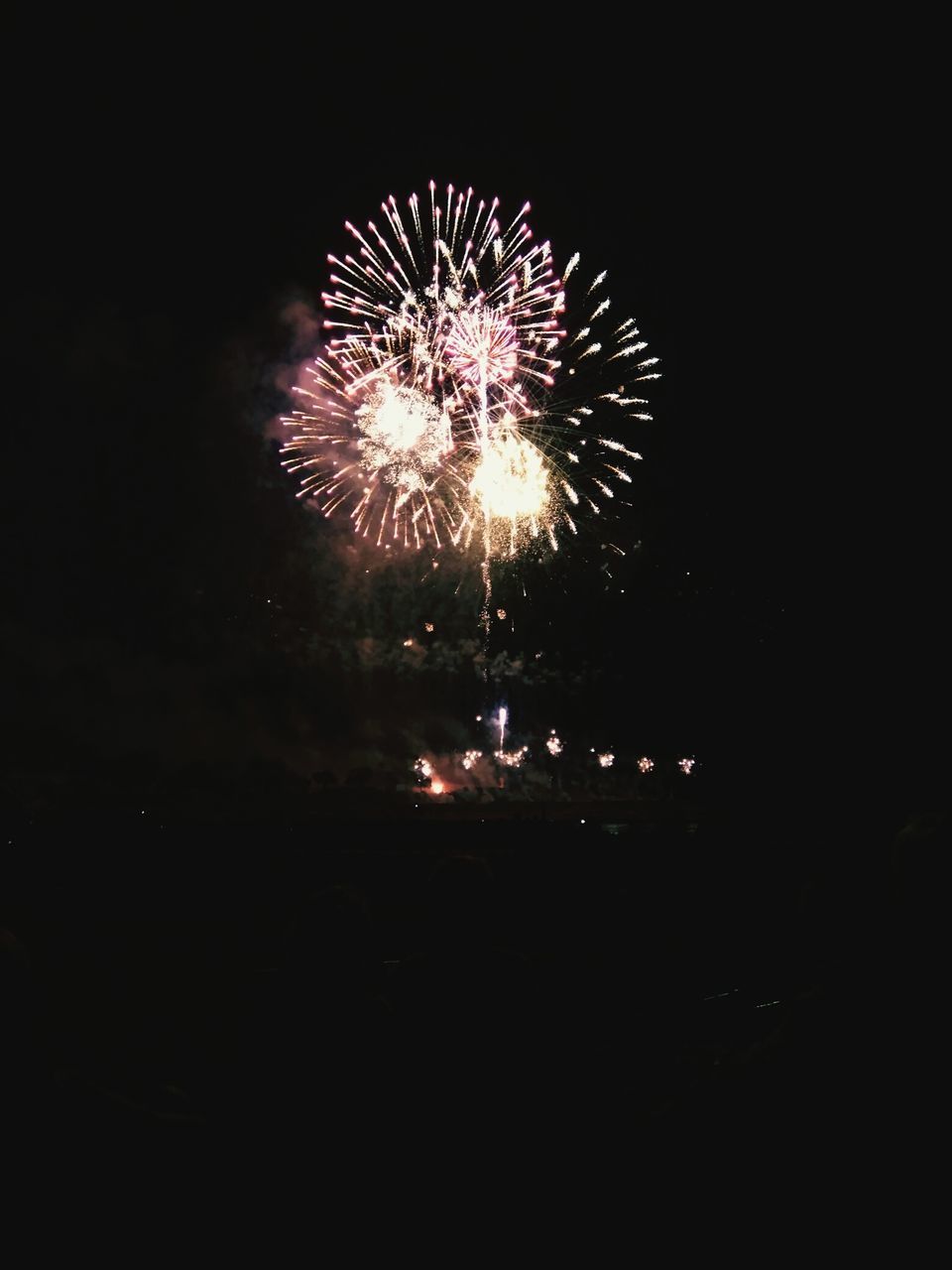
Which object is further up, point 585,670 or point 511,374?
point 511,374

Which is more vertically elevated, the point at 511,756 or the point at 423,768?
the point at 511,756

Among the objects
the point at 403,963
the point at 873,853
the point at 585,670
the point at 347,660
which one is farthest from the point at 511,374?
the point at 347,660

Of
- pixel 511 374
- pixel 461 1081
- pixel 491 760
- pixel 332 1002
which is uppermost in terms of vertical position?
pixel 511 374

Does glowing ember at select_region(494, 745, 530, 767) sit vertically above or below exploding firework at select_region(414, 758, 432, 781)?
above

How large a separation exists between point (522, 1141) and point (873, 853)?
479 centimetres

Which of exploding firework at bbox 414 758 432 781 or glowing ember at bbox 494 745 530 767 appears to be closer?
exploding firework at bbox 414 758 432 781

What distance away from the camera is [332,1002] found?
2420 mm

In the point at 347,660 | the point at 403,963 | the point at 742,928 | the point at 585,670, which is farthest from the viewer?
the point at 347,660

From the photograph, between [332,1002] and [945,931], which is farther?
[332,1002]

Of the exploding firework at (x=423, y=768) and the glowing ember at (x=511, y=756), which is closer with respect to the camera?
the exploding firework at (x=423, y=768)

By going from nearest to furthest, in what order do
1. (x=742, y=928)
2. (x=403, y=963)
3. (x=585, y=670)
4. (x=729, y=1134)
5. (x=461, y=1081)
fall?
(x=729, y=1134)
(x=461, y=1081)
(x=403, y=963)
(x=742, y=928)
(x=585, y=670)

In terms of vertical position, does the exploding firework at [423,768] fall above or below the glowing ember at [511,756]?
below

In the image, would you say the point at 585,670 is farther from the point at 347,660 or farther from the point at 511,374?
the point at 511,374

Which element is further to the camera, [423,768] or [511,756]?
[511,756]
